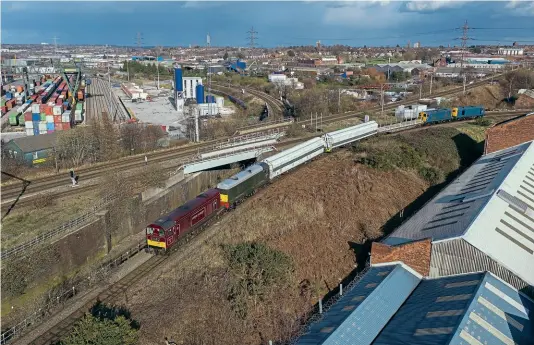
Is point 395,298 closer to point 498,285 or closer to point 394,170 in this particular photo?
point 498,285

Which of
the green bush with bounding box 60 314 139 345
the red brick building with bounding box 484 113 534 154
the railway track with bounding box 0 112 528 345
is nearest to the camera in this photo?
the green bush with bounding box 60 314 139 345

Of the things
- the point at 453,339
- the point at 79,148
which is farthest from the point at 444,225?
the point at 79,148

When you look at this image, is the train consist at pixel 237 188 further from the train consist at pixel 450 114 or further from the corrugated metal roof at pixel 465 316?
Answer: the corrugated metal roof at pixel 465 316

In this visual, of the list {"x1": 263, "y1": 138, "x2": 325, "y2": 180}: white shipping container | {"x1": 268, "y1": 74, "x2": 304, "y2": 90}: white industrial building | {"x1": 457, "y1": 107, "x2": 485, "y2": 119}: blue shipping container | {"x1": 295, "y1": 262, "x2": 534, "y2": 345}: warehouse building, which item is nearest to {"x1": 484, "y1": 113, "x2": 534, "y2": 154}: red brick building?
{"x1": 263, "y1": 138, "x2": 325, "y2": 180}: white shipping container

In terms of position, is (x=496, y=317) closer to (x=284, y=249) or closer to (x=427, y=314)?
(x=427, y=314)

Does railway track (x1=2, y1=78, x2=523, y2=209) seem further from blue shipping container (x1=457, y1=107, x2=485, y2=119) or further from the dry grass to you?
blue shipping container (x1=457, y1=107, x2=485, y2=119)

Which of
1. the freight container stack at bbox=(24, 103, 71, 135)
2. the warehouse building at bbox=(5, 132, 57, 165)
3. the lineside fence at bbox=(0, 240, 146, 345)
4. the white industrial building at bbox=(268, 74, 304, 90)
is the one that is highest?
the white industrial building at bbox=(268, 74, 304, 90)

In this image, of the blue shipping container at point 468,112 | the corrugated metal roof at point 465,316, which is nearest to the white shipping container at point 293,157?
the corrugated metal roof at point 465,316
